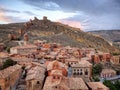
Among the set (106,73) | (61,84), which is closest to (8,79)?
(61,84)

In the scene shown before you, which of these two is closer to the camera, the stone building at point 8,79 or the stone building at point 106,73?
the stone building at point 8,79

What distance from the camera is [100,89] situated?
31609mm

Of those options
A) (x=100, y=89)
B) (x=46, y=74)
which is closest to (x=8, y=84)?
(x=46, y=74)

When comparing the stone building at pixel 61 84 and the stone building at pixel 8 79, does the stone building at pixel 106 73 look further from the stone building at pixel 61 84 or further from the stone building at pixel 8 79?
the stone building at pixel 8 79

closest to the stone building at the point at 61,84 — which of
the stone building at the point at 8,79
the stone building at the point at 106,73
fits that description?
the stone building at the point at 8,79

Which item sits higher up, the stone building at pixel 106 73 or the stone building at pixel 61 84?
the stone building at pixel 61 84

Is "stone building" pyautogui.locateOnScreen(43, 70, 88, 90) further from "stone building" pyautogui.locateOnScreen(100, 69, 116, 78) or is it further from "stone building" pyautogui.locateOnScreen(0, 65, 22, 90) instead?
"stone building" pyautogui.locateOnScreen(100, 69, 116, 78)

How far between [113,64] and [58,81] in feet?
175

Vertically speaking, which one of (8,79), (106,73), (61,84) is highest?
(8,79)

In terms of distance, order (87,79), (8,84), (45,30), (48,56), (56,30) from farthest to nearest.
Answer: (56,30) → (45,30) → (48,56) → (87,79) → (8,84)

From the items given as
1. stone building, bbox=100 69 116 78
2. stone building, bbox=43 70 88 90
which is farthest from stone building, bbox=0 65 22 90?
stone building, bbox=100 69 116 78

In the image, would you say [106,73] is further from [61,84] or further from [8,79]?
[8,79]

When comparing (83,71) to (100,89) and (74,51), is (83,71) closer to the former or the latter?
(100,89)

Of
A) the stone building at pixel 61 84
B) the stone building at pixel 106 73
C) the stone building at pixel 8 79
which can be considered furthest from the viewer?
the stone building at pixel 106 73
